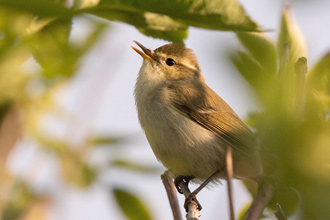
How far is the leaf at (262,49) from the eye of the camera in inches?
34.9

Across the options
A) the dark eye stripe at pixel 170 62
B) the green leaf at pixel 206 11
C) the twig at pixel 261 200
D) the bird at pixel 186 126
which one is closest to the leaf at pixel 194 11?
the green leaf at pixel 206 11

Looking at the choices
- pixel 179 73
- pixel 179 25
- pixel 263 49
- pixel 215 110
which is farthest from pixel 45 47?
pixel 179 73

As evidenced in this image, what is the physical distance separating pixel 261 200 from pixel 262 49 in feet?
1.08

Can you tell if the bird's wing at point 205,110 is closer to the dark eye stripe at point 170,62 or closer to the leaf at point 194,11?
the dark eye stripe at point 170,62

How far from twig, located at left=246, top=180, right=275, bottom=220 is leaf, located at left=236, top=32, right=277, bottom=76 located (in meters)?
0.24

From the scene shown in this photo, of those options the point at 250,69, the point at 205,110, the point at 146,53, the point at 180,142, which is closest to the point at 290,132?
Result: the point at 250,69

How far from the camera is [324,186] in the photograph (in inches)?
29.4

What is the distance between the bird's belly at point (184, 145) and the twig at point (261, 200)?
2668mm

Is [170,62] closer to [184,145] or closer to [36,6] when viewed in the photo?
[184,145]

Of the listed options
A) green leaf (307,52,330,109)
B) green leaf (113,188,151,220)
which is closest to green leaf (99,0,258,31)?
green leaf (307,52,330,109)

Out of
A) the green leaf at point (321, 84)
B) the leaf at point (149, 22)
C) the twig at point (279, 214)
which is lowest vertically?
the twig at point (279, 214)

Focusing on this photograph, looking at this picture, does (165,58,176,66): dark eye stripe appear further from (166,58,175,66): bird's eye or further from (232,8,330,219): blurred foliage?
(232,8,330,219): blurred foliage

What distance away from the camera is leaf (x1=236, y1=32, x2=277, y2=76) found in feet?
2.91

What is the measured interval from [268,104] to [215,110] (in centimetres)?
327
